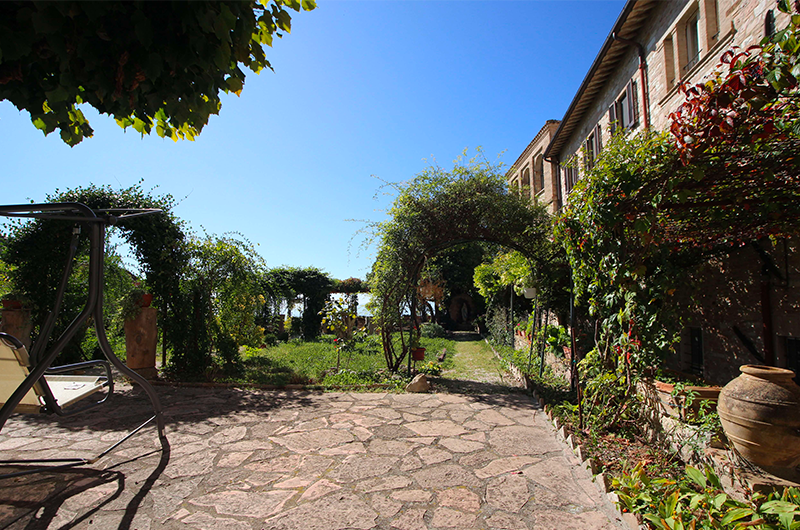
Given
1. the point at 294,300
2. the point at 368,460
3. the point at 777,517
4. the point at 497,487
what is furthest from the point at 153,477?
the point at 294,300

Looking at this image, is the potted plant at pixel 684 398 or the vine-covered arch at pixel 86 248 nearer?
the potted plant at pixel 684 398

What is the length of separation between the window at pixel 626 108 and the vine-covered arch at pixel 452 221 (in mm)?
2969

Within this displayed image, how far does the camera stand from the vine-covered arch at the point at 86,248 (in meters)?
7.10

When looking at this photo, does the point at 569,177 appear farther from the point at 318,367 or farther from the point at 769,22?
the point at 318,367

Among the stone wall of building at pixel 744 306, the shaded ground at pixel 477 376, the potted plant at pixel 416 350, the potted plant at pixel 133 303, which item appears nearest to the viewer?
the stone wall of building at pixel 744 306

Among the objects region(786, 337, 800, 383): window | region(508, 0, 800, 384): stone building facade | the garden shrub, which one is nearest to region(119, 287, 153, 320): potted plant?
region(508, 0, 800, 384): stone building facade

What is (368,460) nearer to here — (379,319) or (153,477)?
(153,477)

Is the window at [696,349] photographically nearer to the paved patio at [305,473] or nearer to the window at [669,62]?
the paved patio at [305,473]

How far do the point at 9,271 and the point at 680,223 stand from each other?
1062cm

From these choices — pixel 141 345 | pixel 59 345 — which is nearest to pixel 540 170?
pixel 141 345

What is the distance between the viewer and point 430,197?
7281 mm

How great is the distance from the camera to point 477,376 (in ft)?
27.0

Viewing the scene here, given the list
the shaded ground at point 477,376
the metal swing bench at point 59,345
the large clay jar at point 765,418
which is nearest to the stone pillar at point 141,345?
the metal swing bench at point 59,345

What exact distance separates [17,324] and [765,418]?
968 centimetres
